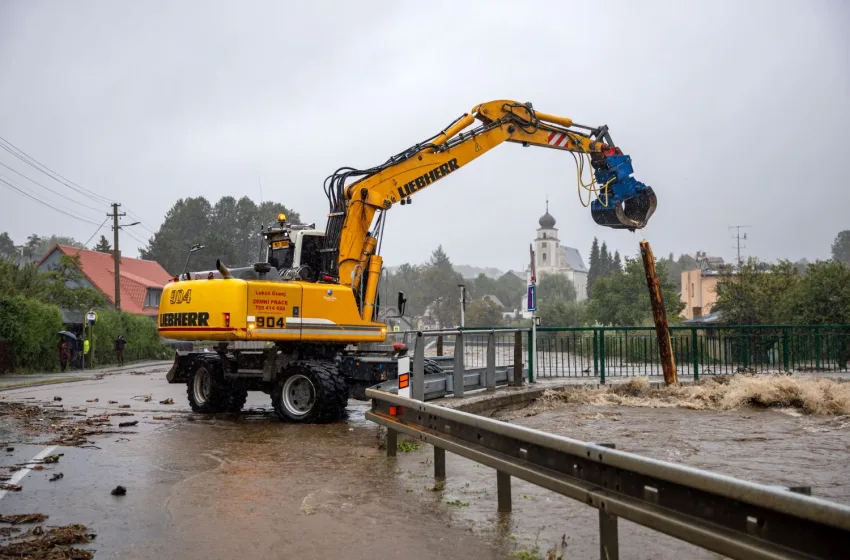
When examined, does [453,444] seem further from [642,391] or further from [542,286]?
[542,286]

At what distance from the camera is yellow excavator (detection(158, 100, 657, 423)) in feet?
42.2

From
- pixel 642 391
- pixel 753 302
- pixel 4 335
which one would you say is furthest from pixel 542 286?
pixel 642 391

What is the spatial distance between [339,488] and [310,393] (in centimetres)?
580

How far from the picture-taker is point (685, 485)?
12.6ft

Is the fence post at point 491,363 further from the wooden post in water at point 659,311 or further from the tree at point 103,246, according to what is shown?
the tree at point 103,246

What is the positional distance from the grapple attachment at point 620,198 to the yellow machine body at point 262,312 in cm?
559

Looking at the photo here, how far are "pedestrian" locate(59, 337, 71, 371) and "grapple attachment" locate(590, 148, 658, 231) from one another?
26.8m

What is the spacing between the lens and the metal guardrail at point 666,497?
10.4 feet

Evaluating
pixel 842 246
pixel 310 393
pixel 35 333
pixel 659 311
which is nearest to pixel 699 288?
pixel 35 333

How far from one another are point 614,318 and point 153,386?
61.6 metres

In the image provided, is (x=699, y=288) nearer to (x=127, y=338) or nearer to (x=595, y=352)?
(x=127, y=338)

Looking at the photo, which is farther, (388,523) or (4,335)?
(4,335)

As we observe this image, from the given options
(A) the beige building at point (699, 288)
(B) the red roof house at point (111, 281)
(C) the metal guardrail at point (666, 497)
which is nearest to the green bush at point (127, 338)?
(B) the red roof house at point (111, 281)

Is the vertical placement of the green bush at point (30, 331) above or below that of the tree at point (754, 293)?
below
